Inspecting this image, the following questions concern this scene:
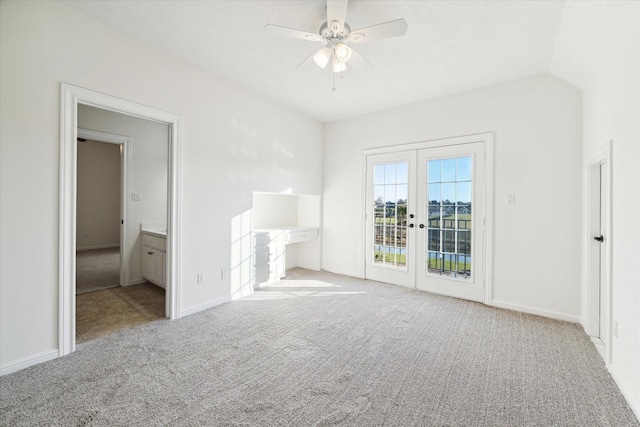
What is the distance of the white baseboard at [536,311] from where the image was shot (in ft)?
10.1

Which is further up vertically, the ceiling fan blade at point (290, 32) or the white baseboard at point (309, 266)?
the ceiling fan blade at point (290, 32)

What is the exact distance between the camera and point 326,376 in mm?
2066

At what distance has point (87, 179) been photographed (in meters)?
7.08

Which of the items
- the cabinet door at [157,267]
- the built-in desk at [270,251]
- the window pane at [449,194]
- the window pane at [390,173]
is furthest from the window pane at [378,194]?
the cabinet door at [157,267]

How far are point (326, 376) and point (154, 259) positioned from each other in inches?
131

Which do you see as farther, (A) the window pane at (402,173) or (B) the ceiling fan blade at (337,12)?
(A) the window pane at (402,173)

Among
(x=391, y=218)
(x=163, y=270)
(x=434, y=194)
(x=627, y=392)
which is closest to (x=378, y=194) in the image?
(x=391, y=218)

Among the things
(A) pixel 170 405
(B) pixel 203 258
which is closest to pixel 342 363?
(A) pixel 170 405

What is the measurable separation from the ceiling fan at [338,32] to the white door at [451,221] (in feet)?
7.38

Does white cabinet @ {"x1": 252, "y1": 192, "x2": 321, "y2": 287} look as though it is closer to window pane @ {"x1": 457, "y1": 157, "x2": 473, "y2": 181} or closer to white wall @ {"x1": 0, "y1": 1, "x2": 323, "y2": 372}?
white wall @ {"x1": 0, "y1": 1, "x2": 323, "y2": 372}

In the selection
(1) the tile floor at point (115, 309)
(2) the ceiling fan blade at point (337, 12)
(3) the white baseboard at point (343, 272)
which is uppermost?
(2) the ceiling fan blade at point (337, 12)

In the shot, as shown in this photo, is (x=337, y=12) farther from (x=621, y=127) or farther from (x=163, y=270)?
(x=163, y=270)

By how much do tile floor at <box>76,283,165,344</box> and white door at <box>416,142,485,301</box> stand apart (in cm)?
363

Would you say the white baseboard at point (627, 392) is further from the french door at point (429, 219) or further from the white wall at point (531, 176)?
the french door at point (429, 219)
